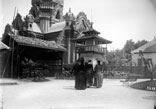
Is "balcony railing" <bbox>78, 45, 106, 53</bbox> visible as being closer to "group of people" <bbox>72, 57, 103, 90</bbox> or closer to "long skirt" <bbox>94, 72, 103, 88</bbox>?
"group of people" <bbox>72, 57, 103, 90</bbox>

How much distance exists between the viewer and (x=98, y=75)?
2.37 m

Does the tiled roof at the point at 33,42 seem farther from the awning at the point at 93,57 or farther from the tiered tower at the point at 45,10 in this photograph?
the awning at the point at 93,57

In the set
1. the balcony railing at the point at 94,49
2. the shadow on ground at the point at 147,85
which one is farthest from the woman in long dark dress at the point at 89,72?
the shadow on ground at the point at 147,85

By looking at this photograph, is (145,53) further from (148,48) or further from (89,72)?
(89,72)

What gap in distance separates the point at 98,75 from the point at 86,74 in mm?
139

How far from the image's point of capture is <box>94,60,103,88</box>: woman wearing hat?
7.50 ft

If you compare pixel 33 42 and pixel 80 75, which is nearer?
pixel 80 75

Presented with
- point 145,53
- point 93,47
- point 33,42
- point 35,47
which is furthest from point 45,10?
point 145,53

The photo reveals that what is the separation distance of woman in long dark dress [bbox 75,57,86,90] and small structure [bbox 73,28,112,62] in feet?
0.30

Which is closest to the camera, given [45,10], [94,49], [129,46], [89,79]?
[94,49]

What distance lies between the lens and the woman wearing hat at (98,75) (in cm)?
228

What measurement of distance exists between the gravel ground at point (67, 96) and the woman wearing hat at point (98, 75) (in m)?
0.07

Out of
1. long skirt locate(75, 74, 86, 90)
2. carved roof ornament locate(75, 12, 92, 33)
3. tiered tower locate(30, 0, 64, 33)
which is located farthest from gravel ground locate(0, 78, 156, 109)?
tiered tower locate(30, 0, 64, 33)

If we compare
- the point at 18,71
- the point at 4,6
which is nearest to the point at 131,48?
the point at 18,71
